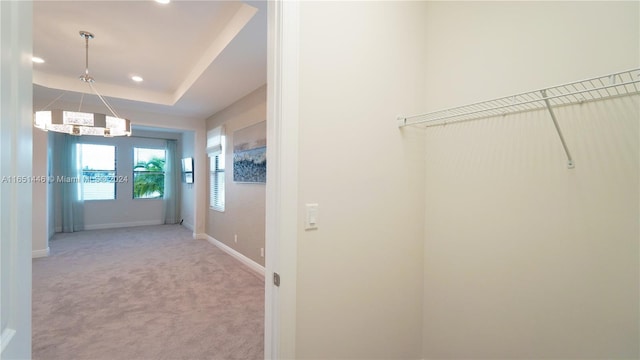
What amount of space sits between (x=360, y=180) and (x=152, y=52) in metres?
3.13

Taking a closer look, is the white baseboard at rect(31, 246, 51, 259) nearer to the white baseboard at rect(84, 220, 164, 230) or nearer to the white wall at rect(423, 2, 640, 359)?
the white baseboard at rect(84, 220, 164, 230)

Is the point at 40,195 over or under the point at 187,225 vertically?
over

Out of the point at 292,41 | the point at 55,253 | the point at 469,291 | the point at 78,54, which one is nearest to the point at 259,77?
the point at 78,54

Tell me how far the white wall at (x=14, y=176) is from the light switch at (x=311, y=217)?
883 millimetres

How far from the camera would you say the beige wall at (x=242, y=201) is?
3898 millimetres

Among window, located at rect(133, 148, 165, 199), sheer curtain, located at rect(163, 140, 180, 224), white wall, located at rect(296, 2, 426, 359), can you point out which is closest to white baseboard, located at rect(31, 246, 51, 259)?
window, located at rect(133, 148, 165, 199)

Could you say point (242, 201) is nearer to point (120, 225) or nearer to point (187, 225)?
point (187, 225)

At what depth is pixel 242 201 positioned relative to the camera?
14.2 ft

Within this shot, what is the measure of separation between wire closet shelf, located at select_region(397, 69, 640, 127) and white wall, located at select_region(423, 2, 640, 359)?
0.04 metres

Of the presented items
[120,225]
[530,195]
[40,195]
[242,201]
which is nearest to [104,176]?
[120,225]

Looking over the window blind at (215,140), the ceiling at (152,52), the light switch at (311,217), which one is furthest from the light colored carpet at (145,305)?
the ceiling at (152,52)

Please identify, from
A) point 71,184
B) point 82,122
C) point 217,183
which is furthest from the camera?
point 71,184

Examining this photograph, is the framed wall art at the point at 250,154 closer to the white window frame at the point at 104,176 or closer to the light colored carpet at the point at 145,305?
the light colored carpet at the point at 145,305

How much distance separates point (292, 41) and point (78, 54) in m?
3.52
